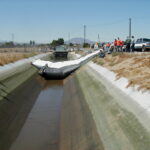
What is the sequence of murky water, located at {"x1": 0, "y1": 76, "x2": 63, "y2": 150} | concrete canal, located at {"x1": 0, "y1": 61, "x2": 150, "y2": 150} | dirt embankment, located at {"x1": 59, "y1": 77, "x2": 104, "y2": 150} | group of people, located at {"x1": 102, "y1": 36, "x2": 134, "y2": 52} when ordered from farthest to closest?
group of people, located at {"x1": 102, "y1": 36, "x2": 134, "y2": 52} < murky water, located at {"x1": 0, "y1": 76, "x2": 63, "y2": 150} < dirt embankment, located at {"x1": 59, "y1": 77, "x2": 104, "y2": 150} < concrete canal, located at {"x1": 0, "y1": 61, "x2": 150, "y2": 150}

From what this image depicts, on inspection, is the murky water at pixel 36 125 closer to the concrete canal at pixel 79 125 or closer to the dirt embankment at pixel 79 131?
the concrete canal at pixel 79 125

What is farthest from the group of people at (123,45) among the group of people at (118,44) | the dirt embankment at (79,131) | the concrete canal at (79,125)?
the dirt embankment at (79,131)

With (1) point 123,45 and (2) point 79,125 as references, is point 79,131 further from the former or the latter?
(1) point 123,45

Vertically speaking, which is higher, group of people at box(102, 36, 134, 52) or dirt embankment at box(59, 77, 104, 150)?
group of people at box(102, 36, 134, 52)

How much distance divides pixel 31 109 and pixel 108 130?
34.5 feet

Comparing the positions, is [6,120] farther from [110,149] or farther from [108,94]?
[110,149]

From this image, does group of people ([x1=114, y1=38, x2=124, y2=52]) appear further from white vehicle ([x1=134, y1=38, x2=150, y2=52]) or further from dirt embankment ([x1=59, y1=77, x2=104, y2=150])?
dirt embankment ([x1=59, y1=77, x2=104, y2=150])

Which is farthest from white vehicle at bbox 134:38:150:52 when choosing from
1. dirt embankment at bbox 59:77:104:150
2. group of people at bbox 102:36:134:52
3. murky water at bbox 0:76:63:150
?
dirt embankment at bbox 59:77:104:150

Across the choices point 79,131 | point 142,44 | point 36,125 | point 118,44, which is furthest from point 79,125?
point 142,44

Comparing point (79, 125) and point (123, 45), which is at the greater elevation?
point (123, 45)

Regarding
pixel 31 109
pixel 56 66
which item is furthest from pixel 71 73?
pixel 31 109

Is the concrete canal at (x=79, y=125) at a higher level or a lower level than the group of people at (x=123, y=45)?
lower

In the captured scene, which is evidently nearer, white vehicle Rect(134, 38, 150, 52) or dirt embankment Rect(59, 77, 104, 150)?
dirt embankment Rect(59, 77, 104, 150)

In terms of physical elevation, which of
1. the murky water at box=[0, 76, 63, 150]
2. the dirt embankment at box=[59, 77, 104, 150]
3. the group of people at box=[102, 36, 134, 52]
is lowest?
the murky water at box=[0, 76, 63, 150]
